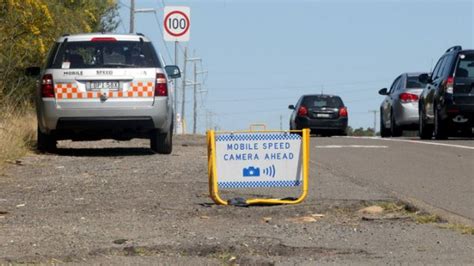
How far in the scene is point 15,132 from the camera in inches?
637

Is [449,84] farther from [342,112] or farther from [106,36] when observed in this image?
[342,112]

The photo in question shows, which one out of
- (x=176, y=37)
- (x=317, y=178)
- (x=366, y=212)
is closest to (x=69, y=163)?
(x=317, y=178)

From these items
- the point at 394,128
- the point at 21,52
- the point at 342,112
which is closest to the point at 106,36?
the point at 21,52

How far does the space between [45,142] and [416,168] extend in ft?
18.5

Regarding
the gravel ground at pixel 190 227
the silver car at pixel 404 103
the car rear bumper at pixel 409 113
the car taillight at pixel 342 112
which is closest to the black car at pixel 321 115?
the car taillight at pixel 342 112

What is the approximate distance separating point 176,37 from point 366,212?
1069 inches

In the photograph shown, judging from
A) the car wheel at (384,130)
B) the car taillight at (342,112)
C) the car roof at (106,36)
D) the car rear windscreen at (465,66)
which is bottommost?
the car wheel at (384,130)

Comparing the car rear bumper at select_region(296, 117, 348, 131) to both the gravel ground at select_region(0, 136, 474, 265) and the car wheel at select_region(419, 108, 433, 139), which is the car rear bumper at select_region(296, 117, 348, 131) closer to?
the car wheel at select_region(419, 108, 433, 139)

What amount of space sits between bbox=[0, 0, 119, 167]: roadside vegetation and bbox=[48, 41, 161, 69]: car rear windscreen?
54.5 inches

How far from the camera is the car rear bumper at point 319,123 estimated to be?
30578 millimetres

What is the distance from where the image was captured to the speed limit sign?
3525 cm

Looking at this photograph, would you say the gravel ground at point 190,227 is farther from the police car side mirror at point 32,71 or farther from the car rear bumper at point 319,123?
the car rear bumper at point 319,123

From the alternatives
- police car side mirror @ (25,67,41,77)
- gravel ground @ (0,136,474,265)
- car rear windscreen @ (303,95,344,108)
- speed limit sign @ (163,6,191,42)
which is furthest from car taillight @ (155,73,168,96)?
speed limit sign @ (163,6,191,42)

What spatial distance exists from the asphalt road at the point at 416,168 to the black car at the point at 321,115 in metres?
10.8
